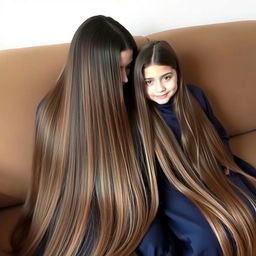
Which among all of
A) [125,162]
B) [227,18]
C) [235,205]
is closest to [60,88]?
[125,162]

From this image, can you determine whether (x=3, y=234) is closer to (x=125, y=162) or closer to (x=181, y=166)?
(x=125, y=162)

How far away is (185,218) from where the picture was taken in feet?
3.05

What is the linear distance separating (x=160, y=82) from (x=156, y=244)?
431 mm

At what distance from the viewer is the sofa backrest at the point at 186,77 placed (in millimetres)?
1028

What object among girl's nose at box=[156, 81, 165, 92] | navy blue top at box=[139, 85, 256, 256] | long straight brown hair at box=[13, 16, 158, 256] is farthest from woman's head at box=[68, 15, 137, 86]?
navy blue top at box=[139, 85, 256, 256]

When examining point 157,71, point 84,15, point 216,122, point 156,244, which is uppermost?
point 84,15

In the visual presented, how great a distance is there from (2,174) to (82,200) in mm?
259

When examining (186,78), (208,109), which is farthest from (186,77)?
(208,109)

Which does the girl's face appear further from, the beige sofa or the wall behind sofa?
the wall behind sofa

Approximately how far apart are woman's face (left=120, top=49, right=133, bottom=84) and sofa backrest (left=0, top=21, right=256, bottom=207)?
0.21 m

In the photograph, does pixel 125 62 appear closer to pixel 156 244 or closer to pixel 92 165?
pixel 92 165

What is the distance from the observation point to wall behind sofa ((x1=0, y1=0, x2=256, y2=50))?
3.87ft

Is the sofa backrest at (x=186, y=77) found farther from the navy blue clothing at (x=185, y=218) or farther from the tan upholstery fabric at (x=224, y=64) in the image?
the navy blue clothing at (x=185, y=218)

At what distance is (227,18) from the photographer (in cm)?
149
